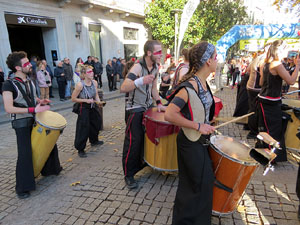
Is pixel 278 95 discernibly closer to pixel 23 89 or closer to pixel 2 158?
pixel 23 89

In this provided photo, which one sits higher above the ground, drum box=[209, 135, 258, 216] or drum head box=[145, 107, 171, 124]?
drum head box=[145, 107, 171, 124]

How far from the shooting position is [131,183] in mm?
3340

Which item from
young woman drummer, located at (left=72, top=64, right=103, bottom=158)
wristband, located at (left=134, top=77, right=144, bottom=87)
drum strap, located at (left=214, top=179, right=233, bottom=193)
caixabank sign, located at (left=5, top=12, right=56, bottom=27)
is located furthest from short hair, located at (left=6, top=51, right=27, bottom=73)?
caixabank sign, located at (left=5, top=12, right=56, bottom=27)

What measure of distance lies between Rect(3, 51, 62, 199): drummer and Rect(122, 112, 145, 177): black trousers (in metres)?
1.24

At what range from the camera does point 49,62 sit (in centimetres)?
1296

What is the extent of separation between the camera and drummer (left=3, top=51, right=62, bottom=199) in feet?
9.76

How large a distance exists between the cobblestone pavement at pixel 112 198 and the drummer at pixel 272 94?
28.6 inches

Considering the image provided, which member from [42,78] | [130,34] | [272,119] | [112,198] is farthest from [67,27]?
[272,119]

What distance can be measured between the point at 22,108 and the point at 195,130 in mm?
2397

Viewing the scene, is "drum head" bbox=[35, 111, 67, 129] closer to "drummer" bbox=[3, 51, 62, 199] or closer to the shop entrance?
"drummer" bbox=[3, 51, 62, 199]

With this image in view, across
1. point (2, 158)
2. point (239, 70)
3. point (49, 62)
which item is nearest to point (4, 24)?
point (49, 62)

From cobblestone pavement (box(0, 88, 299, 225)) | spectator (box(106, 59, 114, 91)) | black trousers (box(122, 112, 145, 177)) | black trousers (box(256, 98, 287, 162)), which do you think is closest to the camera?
cobblestone pavement (box(0, 88, 299, 225))

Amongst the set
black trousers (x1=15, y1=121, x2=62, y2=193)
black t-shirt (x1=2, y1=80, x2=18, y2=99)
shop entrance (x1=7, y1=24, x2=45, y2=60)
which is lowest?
black trousers (x1=15, y1=121, x2=62, y2=193)

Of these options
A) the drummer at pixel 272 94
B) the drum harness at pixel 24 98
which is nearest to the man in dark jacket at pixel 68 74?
the drum harness at pixel 24 98
